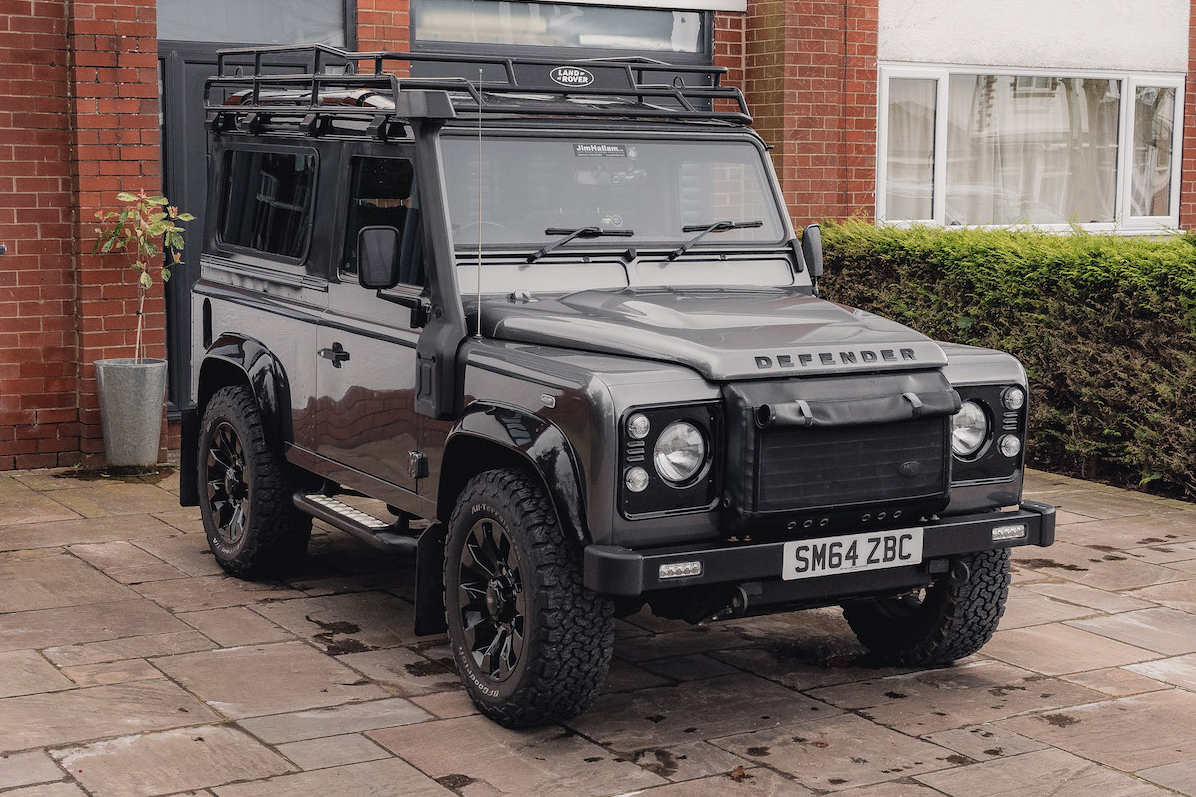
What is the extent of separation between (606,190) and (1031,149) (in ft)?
29.6

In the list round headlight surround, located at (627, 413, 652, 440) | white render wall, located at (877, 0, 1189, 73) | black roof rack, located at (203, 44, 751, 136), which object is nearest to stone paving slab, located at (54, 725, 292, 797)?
round headlight surround, located at (627, 413, 652, 440)

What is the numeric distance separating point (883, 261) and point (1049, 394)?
176 cm

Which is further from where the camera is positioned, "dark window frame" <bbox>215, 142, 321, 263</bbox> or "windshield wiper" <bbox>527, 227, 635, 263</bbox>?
"dark window frame" <bbox>215, 142, 321, 263</bbox>

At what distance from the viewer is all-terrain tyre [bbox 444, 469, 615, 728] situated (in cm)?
493

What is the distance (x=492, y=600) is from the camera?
17.1 ft

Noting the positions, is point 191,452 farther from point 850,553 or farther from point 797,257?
point 850,553

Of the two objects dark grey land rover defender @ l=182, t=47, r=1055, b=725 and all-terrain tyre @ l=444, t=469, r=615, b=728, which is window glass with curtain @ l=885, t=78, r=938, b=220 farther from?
all-terrain tyre @ l=444, t=469, r=615, b=728

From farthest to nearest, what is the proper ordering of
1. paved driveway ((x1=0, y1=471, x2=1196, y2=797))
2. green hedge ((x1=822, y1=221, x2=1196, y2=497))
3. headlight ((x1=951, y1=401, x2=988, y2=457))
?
green hedge ((x1=822, y1=221, x2=1196, y2=497)) → headlight ((x1=951, y1=401, x2=988, y2=457)) → paved driveway ((x1=0, y1=471, x2=1196, y2=797))

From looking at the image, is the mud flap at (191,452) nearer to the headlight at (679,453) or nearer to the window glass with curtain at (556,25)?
the headlight at (679,453)

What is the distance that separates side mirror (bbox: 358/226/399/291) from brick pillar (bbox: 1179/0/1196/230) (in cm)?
1089

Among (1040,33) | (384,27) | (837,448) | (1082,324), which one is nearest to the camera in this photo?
(837,448)

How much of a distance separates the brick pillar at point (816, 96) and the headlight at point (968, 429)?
7215mm

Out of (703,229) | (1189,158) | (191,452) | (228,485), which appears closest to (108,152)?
(191,452)

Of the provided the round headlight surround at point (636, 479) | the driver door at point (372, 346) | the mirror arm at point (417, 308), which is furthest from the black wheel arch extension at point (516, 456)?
the mirror arm at point (417, 308)
